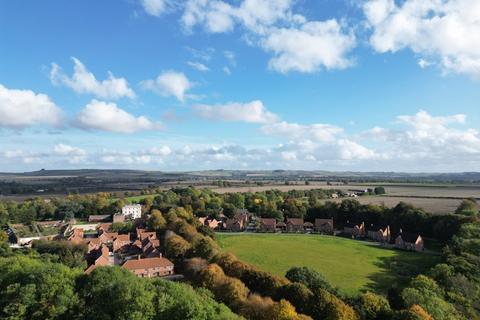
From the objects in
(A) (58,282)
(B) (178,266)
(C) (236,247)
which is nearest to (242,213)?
(C) (236,247)

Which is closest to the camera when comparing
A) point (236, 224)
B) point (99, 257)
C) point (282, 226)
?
point (99, 257)

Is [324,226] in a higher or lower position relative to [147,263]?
lower

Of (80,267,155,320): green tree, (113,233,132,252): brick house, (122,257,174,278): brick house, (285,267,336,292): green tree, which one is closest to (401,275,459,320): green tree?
(285,267,336,292): green tree

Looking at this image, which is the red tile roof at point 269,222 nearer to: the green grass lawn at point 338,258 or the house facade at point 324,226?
the house facade at point 324,226

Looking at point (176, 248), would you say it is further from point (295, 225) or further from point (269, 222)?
point (295, 225)

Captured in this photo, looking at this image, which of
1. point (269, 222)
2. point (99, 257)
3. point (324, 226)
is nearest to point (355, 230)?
point (324, 226)

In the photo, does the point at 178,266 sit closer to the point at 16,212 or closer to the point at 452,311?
the point at 452,311
